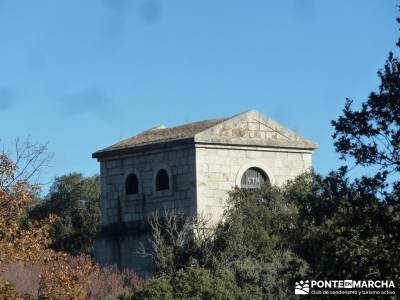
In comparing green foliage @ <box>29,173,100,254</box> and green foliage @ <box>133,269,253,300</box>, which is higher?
green foliage @ <box>29,173,100,254</box>

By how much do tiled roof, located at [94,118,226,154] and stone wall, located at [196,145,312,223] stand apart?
0.96 m

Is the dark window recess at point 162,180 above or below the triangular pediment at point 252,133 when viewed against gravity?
below

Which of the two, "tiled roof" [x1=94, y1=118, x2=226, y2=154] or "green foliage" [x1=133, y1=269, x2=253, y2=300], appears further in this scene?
"tiled roof" [x1=94, y1=118, x2=226, y2=154]

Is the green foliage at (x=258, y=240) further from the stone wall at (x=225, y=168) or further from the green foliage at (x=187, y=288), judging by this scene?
the green foliage at (x=187, y=288)

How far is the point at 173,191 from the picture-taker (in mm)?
35156

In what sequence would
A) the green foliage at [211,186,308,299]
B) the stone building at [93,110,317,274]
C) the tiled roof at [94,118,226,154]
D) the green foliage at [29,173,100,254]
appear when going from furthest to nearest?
the green foliage at [29,173,100,254]
the tiled roof at [94,118,226,154]
the stone building at [93,110,317,274]
the green foliage at [211,186,308,299]

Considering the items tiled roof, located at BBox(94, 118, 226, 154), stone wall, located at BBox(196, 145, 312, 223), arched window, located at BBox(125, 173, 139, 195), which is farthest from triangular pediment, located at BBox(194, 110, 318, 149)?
arched window, located at BBox(125, 173, 139, 195)

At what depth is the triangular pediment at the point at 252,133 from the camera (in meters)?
34.8

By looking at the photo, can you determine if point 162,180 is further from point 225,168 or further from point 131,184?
point 225,168

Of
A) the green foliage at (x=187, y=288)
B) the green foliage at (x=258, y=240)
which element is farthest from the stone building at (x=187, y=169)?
the green foliage at (x=187, y=288)

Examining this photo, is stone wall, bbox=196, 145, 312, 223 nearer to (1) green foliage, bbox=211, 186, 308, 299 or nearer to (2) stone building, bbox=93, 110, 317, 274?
(2) stone building, bbox=93, 110, 317, 274

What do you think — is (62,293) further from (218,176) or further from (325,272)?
(218,176)

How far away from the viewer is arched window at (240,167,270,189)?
117ft

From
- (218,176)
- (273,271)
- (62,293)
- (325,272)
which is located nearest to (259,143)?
(218,176)
